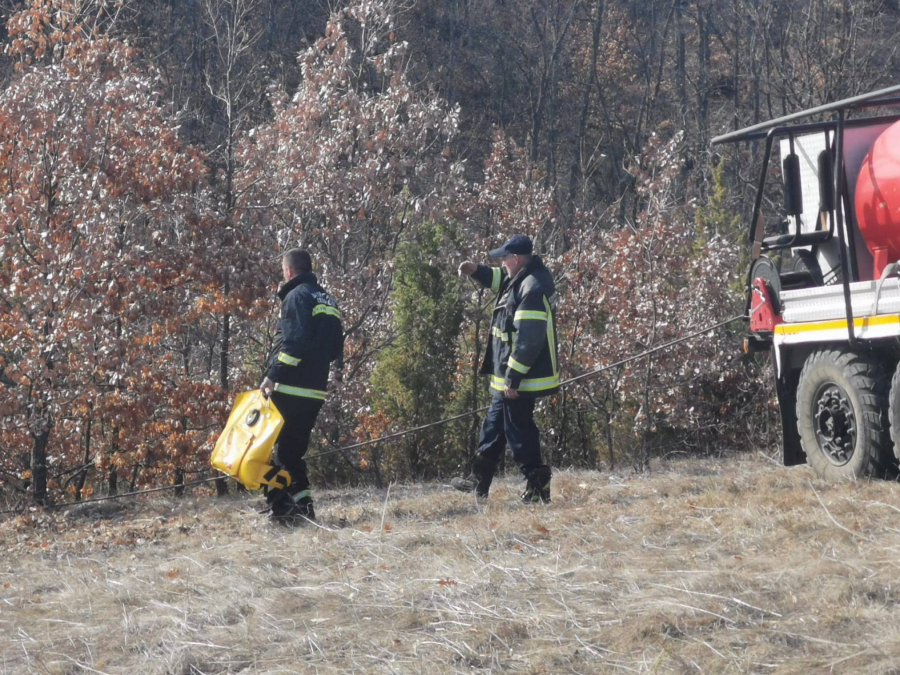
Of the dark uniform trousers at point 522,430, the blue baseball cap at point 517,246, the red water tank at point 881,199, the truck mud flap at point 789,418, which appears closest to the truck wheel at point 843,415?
the truck mud flap at point 789,418

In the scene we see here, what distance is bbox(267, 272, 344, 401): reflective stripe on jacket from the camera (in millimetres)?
6859

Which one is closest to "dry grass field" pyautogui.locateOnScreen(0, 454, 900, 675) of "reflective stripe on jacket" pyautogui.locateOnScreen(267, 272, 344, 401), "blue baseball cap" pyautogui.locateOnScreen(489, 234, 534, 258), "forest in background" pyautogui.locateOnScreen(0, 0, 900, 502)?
"reflective stripe on jacket" pyautogui.locateOnScreen(267, 272, 344, 401)

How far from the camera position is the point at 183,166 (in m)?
9.90

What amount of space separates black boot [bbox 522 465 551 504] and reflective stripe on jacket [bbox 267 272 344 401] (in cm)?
151

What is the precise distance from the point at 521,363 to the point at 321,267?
5.90m

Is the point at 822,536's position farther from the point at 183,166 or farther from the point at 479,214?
the point at 479,214

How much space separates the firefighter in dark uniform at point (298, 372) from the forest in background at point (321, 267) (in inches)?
91.0

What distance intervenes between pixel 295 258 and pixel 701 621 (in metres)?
4.00

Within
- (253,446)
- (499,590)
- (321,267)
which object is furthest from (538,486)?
(321,267)

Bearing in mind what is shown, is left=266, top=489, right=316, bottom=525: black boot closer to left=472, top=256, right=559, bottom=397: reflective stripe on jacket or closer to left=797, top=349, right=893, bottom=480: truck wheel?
left=472, top=256, right=559, bottom=397: reflective stripe on jacket

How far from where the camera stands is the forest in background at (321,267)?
29.1 feet

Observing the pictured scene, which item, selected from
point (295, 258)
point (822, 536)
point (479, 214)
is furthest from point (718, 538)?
point (479, 214)

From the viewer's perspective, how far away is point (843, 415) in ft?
22.7

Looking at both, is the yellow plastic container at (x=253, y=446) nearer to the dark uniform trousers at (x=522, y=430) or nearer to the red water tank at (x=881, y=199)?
the dark uniform trousers at (x=522, y=430)
